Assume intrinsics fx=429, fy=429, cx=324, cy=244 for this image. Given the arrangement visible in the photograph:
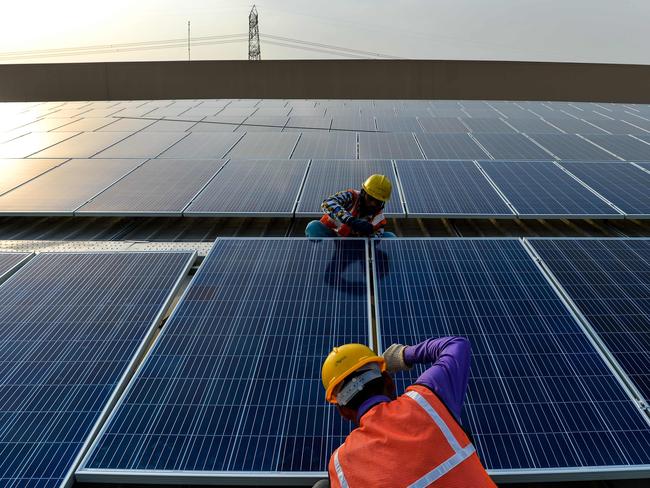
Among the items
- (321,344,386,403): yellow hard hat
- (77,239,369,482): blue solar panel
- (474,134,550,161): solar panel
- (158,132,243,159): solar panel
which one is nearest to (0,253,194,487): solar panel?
(77,239,369,482): blue solar panel

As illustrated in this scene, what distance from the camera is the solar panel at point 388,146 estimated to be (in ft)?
31.7

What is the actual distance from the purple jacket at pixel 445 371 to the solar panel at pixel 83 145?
386 inches

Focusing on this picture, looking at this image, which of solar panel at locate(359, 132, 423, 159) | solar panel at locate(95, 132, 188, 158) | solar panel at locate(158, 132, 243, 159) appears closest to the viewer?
solar panel at locate(359, 132, 423, 159)

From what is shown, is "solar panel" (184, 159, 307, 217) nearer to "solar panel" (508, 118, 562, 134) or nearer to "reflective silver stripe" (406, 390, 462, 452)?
"reflective silver stripe" (406, 390, 462, 452)

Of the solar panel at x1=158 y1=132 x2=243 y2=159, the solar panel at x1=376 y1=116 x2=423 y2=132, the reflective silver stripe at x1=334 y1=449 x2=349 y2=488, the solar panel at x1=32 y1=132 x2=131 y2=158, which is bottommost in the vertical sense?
the solar panel at x1=32 y1=132 x2=131 y2=158

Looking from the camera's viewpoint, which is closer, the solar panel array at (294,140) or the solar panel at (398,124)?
the solar panel array at (294,140)

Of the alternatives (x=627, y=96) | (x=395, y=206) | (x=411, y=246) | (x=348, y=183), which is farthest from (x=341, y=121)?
(x=627, y=96)

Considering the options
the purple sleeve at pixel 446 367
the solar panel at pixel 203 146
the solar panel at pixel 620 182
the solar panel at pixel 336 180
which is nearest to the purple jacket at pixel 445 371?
the purple sleeve at pixel 446 367

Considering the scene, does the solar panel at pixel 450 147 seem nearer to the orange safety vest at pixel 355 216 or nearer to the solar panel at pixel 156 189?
the orange safety vest at pixel 355 216

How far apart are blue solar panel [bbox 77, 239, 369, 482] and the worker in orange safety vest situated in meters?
0.60

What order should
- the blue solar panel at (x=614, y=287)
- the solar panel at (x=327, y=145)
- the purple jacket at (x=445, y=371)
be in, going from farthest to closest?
the solar panel at (x=327, y=145), the blue solar panel at (x=614, y=287), the purple jacket at (x=445, y=371)

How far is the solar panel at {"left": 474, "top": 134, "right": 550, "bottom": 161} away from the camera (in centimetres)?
962

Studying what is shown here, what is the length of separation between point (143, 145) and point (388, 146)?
6.24 meters

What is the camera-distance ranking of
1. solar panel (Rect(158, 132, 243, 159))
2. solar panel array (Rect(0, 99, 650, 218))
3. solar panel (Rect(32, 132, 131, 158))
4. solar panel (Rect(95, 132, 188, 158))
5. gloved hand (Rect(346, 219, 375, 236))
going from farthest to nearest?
solar panel (Rect(32, 132, 131, 158))
solar panel (Rect(95, 132, 188, 158))
solar panel (Rect(158, 132, 243, 159))
solar panel array (Rect(0, 99, 650, 218))
gloved hand (Rect(346, 219, 375, 236))
